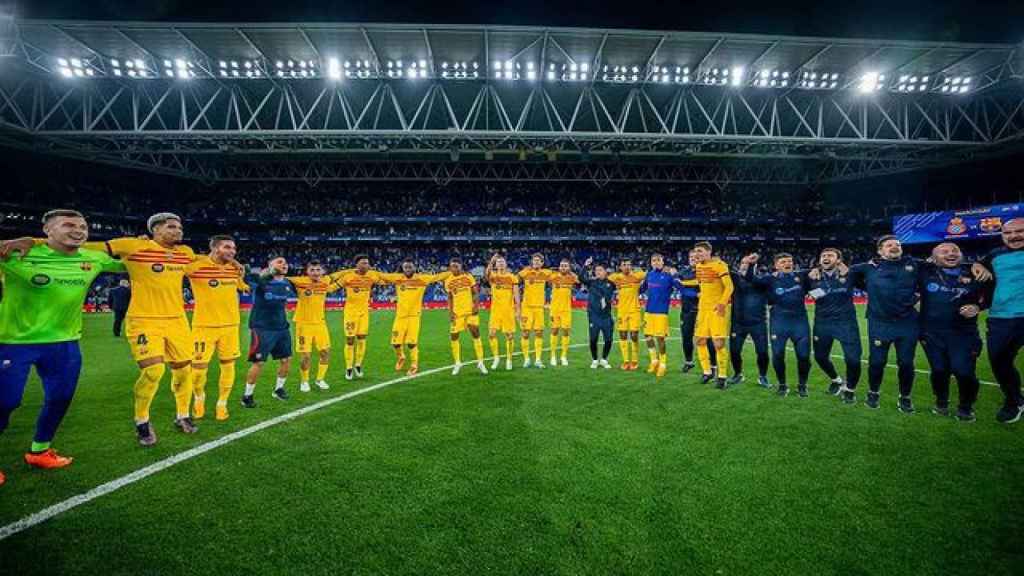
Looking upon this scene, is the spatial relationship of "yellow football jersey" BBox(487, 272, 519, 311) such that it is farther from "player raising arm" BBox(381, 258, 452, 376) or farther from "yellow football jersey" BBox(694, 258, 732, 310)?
"yellow football jersey" BBox(694, 258, 732, 310)

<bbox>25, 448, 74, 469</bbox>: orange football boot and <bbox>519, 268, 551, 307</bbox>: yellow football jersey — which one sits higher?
<bbox>519, 268, 551, 307</bbox>: yellow football jersey

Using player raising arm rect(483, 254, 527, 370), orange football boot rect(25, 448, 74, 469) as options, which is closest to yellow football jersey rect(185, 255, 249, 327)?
orange football boot rect(25, 448, 74, 469)

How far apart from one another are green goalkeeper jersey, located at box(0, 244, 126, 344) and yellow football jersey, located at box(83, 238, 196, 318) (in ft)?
1.26

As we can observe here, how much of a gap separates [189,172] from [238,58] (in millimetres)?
18159

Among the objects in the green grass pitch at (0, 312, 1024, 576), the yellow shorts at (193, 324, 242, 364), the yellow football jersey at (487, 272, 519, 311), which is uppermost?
the yellow football jersey at (487, 272, 519, 311)

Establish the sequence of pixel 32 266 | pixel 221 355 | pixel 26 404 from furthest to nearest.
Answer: pixel 26 404, pixel 221 355, pixel 32 266

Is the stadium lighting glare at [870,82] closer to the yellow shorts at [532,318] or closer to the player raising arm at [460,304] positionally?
the yellow shorts at [532,318]

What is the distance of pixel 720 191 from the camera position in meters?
39.0

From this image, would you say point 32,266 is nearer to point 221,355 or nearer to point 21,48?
point 221,355

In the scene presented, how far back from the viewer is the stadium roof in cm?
1620

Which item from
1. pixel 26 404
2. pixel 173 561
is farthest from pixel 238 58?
pixel 173 561

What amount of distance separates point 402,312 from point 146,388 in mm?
4431

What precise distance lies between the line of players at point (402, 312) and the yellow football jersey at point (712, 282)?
0.9 inches

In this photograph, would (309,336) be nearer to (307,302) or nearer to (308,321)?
(308,321)
